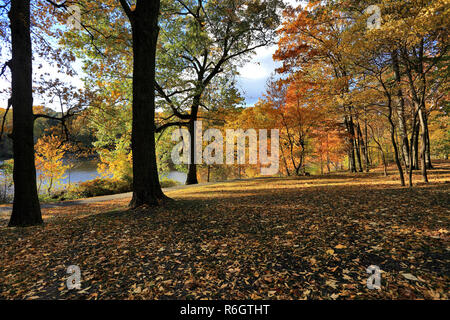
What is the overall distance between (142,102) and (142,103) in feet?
0.09

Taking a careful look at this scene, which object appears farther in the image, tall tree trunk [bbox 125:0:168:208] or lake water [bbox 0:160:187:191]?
lake water [bbox 0:160:187:191]

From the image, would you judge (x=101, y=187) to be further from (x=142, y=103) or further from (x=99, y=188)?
(x=142, y=103)

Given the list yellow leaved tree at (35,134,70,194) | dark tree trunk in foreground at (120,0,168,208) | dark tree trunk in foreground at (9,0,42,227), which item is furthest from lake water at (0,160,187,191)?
dark tree trunk in foreground at (120,0,168,208)

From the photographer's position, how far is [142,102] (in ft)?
18.9

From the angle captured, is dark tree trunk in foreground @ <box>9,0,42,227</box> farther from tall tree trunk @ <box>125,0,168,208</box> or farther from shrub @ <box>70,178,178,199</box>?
shrub @ <box>70,178,178,199</box>

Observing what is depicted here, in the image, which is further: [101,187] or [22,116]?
[101,187]

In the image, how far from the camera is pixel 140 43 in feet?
18.9

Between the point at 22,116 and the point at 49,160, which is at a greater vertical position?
the point at 22,116

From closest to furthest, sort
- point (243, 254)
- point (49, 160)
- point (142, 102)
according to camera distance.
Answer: point (243, 254) → point (142, 102) → point (49, 160)

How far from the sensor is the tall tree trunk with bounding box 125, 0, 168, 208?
575 centimetres

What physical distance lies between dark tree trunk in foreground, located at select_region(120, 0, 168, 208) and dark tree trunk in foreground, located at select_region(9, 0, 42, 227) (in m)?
2.42

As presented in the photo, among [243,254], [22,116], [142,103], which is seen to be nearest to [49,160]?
[22,116]

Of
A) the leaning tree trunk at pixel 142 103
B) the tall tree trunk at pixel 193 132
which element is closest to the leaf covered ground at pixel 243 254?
the leaning tree trunk at pixel 142 103
